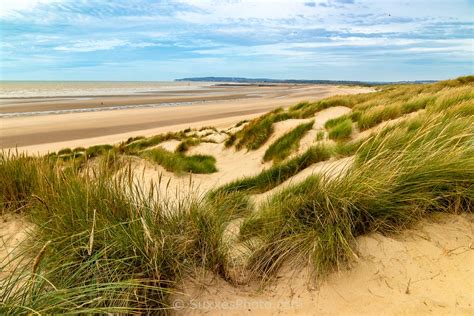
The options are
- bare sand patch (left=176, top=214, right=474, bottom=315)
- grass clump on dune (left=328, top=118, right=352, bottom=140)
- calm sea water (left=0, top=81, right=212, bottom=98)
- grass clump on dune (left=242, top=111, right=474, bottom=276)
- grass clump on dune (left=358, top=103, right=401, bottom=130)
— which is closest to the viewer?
bare sand patch (left=176, top=214, right=474, bottom=315)

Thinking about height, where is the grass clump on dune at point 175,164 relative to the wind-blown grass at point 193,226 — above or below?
below

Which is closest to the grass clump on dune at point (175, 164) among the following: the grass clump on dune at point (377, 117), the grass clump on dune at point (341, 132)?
the grass clump on dune at point (341, 132)

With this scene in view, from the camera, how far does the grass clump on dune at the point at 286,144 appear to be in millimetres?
8562

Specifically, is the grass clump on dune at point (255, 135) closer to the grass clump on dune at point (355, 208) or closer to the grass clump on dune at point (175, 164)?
the grass clump on dune at point (175, 164)

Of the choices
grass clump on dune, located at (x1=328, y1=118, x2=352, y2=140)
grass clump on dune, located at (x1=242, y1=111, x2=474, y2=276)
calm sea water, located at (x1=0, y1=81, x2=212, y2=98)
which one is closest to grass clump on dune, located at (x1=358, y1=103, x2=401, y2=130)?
grass clump on dune, located at (x1=328, y1=118, x2=352, y2=140)

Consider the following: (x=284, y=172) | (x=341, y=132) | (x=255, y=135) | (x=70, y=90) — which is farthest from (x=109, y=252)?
(x=70, y=90)

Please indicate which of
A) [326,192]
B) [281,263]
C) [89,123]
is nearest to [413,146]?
[326,192]

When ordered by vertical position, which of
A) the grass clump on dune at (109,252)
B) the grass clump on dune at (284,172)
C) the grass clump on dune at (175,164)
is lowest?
the grass clump on dune at (175,164)

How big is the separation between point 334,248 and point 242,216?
1.40 m

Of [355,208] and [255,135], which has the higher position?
[355,208]

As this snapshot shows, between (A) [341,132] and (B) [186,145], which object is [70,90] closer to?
(B) [186,145]

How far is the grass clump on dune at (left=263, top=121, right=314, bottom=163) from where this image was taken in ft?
28.1

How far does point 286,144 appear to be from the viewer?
895cm

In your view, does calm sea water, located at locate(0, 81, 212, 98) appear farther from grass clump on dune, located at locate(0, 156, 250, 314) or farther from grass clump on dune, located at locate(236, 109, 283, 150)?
grass clump on dune, located at locate(0, 156, 250, 314)
